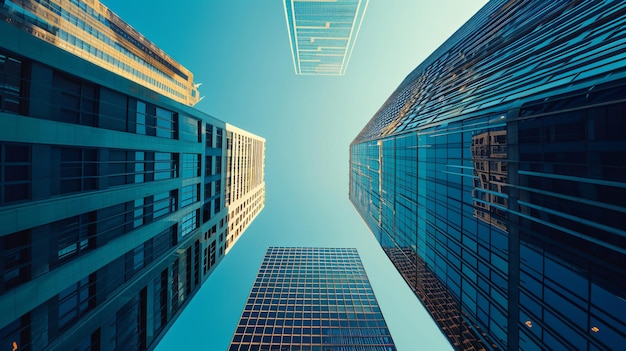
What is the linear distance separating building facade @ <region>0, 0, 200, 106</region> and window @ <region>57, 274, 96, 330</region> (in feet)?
133

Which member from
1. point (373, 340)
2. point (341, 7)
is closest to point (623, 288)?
point (373, 340)

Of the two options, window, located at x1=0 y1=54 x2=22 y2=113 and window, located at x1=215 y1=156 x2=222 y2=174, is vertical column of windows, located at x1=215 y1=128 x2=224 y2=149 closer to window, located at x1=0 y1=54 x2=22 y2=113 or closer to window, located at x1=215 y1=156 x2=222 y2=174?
window, located at x1=215 y1=156 x2=222 y2=174

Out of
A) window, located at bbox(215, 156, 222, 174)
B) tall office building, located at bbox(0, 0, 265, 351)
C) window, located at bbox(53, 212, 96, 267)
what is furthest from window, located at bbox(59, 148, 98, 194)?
window, located at bbox(215, 156, 222, 174)

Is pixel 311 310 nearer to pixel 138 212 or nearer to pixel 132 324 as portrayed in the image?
pixel 132 324

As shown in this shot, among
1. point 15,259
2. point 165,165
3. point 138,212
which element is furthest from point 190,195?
point 15,259

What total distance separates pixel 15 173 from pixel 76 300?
10517 mm

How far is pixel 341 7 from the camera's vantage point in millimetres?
92750

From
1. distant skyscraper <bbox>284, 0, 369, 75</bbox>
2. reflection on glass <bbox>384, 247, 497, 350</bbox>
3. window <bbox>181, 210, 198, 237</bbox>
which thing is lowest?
reflection on glass <bbox>384, 247, 497, 350</bbox>

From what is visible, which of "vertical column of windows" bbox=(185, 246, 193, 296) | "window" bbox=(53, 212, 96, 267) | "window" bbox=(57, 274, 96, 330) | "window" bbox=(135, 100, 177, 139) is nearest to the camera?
"window" bbox=(53, 212, 96, 267)

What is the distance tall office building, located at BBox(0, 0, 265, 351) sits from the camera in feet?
48.9

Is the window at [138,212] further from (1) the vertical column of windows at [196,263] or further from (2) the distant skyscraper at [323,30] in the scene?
(2) the distant skyscraper at [323,30]

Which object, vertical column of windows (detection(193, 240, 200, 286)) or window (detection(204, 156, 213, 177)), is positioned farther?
window (detection(204, 156, 213, 177))

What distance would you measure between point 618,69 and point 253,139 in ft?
255

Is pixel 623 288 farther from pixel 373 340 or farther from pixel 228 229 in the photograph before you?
pixel 373 340
